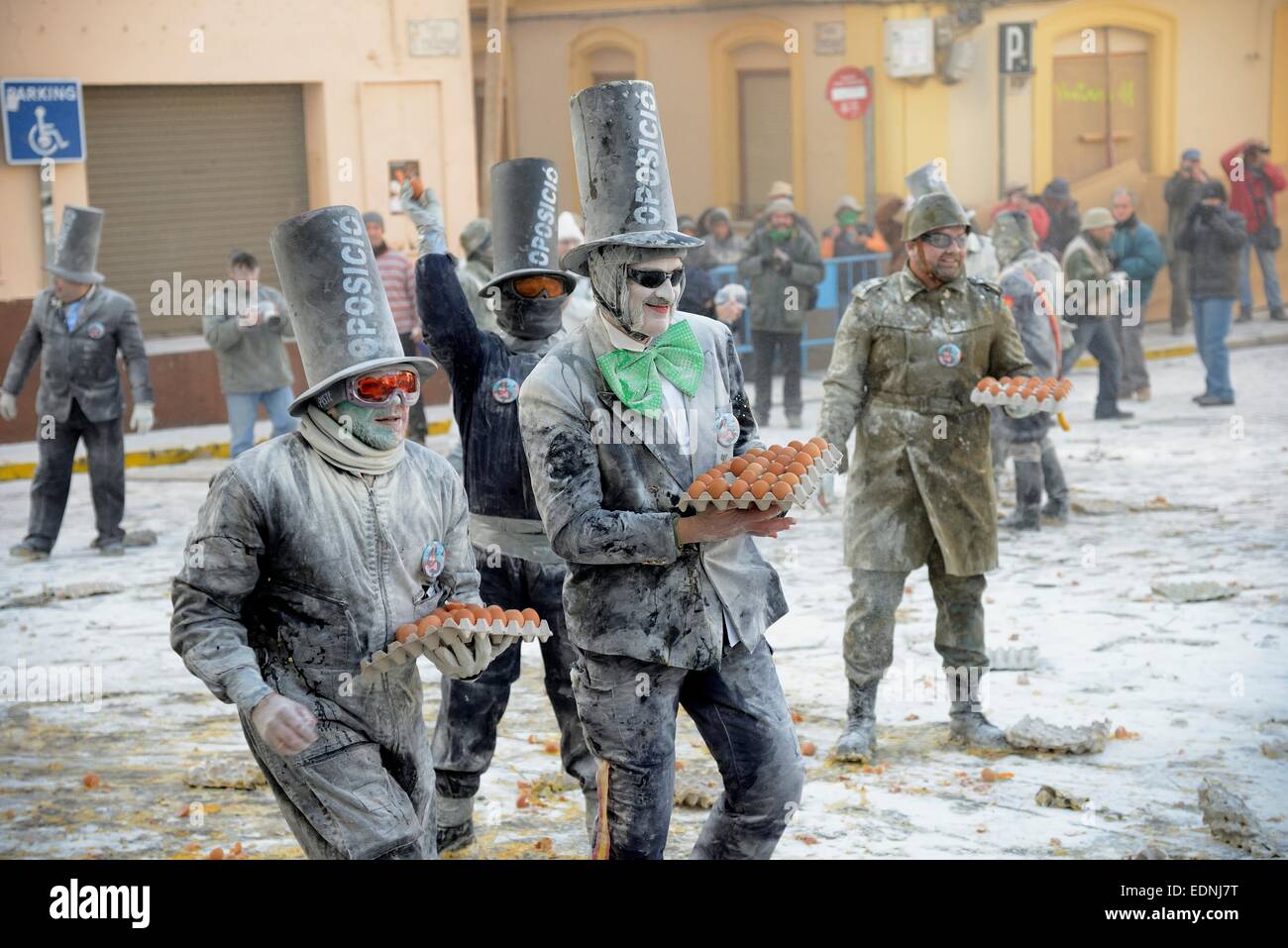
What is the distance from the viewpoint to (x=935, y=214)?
728 cm

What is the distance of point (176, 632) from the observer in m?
4.64

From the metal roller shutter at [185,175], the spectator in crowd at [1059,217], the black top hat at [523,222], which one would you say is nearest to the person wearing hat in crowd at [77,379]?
the black top hat at [523,222]

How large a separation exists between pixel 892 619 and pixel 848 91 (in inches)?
645

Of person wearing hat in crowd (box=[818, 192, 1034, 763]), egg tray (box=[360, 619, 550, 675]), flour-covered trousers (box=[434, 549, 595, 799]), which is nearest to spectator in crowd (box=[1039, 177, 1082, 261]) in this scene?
person wearing hat in crowd (box=[818, 192, 1034, 763])

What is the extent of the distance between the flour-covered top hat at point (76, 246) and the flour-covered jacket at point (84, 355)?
0.22 meters

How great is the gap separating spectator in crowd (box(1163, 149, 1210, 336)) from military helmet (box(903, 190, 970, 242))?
47.0 ft

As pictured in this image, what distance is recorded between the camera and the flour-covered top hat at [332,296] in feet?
16.1

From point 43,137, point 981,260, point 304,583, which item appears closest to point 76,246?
point 43,137

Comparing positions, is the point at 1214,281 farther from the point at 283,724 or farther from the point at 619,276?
the point at 283,724

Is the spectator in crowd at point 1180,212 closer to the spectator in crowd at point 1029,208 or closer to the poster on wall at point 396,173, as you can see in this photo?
the spectator in crowd at point 1029,208

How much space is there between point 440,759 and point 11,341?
446 inches

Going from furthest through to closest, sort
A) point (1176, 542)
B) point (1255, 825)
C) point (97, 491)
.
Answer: point (97, 491), point (1176, 542), point (1255, 825)
